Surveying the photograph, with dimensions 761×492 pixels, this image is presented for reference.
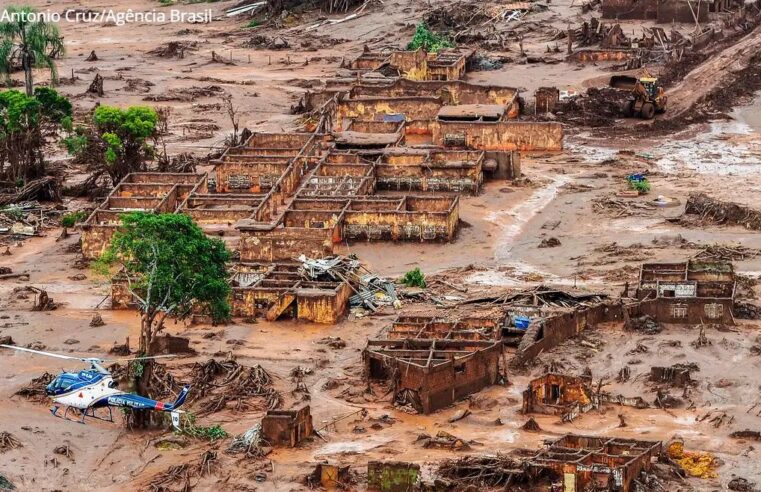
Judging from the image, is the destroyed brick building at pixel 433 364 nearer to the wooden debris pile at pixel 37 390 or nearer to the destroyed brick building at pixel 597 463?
the destroyed brick building at pixel 597 463

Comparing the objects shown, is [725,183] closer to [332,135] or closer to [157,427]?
[332,135]

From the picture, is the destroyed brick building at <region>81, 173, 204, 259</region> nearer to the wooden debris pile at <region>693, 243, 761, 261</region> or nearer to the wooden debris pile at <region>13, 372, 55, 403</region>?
the wooden debris pile at <region>13, 372, 55, 403</region>

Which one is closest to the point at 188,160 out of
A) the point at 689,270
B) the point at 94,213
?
the point at 94,213

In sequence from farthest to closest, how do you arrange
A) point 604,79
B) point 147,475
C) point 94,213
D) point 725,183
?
point 604,79, point 725,183, point 94,213, point 147,475

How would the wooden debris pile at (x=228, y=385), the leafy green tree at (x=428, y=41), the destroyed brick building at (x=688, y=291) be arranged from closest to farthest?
1. the wooden debris pile at (x=228, y=385)
2. the destroyed brick building at (x=688, y=291)
3. the leafy green tree at (x=428, y=41)

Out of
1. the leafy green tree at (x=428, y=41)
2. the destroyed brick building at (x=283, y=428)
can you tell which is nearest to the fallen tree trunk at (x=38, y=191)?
the destroyed brick building at (x=283, y=428)

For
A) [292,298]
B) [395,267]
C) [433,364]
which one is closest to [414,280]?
[395,267]

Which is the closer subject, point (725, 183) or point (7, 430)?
point (7, 430)
